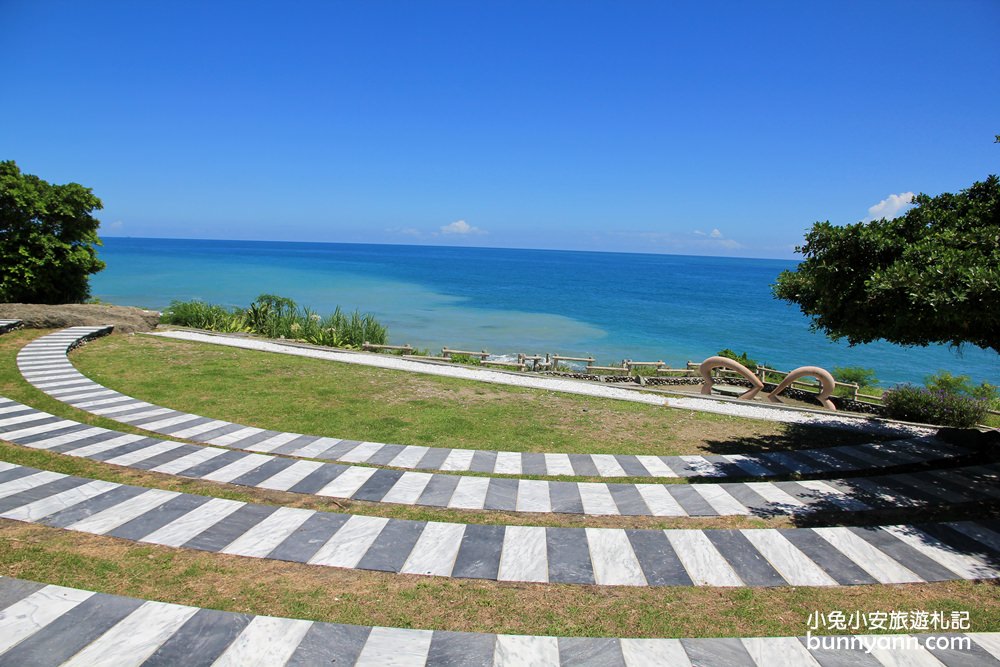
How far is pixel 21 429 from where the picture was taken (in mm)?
7363

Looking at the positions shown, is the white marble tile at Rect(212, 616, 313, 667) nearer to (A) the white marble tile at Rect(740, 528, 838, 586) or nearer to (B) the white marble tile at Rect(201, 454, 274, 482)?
(B) the white marble tile at Rect(201, 454, 274, 482)

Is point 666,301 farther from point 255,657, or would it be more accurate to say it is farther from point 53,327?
point 255,657

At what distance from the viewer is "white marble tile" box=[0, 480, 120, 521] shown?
16.0 ft

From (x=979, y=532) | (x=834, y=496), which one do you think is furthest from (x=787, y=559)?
(x=979, y=532)

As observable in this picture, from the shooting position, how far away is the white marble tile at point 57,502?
16.0 feet

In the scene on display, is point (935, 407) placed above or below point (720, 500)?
below

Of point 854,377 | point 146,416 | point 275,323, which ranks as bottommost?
point 854,377

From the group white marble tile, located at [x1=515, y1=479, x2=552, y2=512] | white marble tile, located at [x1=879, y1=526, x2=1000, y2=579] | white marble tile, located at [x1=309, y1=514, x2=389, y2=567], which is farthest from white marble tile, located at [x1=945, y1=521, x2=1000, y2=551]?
white marble tile, located at [x1=309, y1=514, x2=389, y2=567]

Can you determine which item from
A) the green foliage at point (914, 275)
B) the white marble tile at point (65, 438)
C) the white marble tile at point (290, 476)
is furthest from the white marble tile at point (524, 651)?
the white marble tile at point (65, 438)

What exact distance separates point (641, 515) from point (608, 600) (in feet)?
5.85

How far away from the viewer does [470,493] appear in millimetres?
6035

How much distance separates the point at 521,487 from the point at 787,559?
118 inches

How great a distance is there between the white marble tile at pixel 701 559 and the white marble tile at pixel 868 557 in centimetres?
127

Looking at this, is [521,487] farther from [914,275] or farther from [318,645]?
[914,275]
